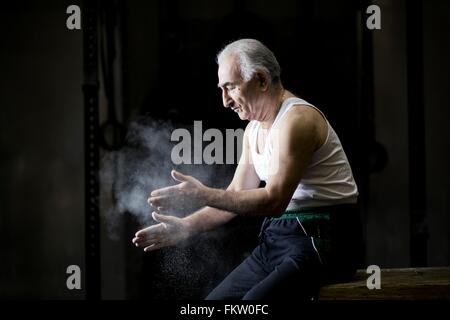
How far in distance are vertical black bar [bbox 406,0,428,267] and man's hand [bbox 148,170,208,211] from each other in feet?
2.10

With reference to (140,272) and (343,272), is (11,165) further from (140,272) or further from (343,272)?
(343,272)

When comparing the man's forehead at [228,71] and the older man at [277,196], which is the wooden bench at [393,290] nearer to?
the older man at [277,196]

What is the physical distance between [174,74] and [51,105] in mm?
332

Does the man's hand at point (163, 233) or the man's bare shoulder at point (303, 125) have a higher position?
the man's bare shoulder at point (303, 125)

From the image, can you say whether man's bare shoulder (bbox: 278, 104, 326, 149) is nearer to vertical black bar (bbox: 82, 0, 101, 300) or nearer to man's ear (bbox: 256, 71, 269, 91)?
man's ear (bbox: 256, 71, 269, 91)

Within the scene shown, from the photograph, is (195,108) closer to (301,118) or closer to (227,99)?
(227,99)

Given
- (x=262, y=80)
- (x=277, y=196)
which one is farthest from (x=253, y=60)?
(x=277, y=196)

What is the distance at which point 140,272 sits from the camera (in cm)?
136

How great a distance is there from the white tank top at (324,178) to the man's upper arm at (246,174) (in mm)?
131

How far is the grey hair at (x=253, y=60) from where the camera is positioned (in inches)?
43.6

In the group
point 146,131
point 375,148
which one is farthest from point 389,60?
point 146,131

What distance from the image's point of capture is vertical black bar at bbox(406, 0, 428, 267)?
4.36ft

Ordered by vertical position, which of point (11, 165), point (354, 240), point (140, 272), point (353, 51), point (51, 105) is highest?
point (353, 51)

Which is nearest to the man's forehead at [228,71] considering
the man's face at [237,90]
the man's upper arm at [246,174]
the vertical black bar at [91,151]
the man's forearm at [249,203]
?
the man's face at [237,90]
